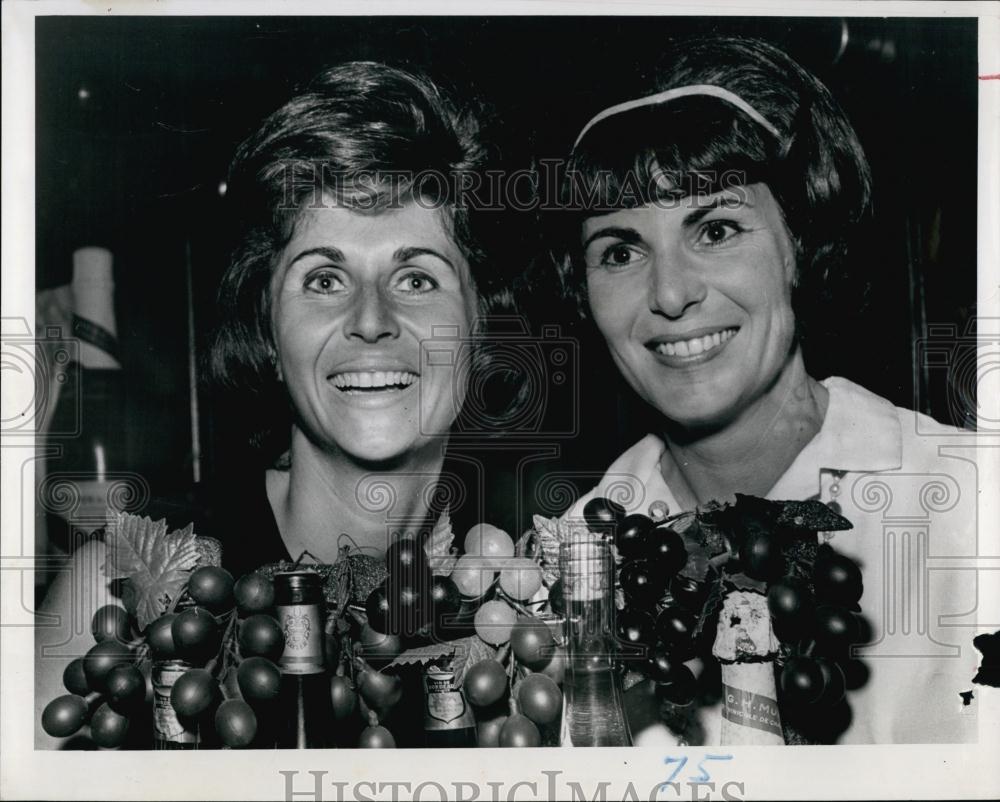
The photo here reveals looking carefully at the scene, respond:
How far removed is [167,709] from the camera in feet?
5.99

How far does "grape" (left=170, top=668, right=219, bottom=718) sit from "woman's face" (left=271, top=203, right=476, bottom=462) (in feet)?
1.44

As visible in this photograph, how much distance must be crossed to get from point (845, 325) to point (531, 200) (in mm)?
593

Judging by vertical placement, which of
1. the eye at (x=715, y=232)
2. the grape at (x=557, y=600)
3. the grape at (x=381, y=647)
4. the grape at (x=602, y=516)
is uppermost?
the eye at (x=715, y=232)

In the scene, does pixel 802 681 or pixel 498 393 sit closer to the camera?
pixel 802 681

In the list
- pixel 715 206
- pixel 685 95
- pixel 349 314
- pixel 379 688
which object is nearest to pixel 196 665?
pixel 379 688

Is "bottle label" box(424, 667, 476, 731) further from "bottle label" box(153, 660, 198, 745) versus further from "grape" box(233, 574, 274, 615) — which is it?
"bottle label" box(153, 660, 198, 745)

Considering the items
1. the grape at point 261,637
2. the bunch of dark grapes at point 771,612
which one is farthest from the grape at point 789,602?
the grape at point 261,637

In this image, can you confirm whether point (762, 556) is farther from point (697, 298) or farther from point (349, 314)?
point (349, 314)

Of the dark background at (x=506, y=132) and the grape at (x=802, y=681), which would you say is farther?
the dark background at (x=506, y=132)

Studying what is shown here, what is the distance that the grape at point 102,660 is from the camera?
6.02ft

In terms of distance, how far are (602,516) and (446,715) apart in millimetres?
440

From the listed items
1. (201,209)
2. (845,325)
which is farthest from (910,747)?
(201,209)

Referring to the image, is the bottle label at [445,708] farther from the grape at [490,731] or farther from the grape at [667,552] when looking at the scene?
the grape at [667,552]

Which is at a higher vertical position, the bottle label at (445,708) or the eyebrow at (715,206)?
the eyebrow at (715,206)
